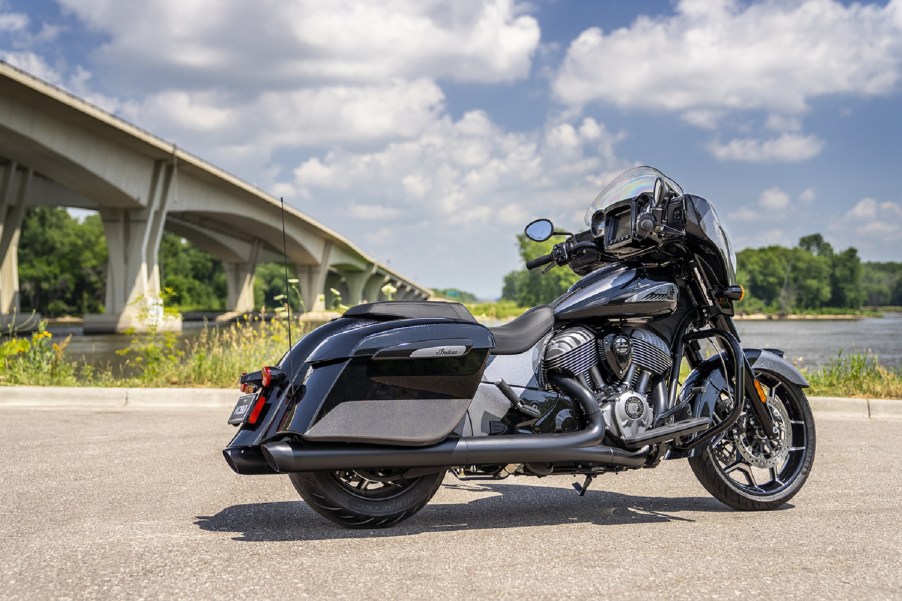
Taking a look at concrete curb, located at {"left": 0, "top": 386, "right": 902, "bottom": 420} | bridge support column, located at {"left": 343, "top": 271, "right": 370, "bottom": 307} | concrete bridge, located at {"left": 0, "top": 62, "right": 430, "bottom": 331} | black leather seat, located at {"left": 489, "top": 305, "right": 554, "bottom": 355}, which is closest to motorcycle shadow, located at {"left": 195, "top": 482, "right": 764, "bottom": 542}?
black leather seat, located at {"left": 489, "top": 305, "right": 554, "bottom": 355}

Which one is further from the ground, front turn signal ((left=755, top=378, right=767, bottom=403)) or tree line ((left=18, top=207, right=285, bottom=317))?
tree line ((left=18, top=207, right=285, bottom=317))

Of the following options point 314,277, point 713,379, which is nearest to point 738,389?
point 713,379

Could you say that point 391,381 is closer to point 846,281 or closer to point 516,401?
point 516,401

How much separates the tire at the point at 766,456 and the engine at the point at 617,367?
0.58 meters

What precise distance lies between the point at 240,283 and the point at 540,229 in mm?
77879

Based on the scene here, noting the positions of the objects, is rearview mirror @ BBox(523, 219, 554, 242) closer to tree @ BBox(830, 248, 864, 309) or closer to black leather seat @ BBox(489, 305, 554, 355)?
black leather seat @ BBox(489, 305, 554, 355)

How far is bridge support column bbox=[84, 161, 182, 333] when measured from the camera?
141 ft

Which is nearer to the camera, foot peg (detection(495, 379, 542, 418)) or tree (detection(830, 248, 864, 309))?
foot peg (detection(495, 379, 542, 418))

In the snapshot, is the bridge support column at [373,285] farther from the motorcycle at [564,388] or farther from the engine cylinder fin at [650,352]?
the engine cylinder fin at [650,352]

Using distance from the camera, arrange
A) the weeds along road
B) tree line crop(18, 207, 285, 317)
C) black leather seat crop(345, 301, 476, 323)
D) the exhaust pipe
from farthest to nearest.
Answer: tree line crop(18, 207, 285, 317) → black leather seat crop(345, 301, 476, 323) → the exhaust pipe → the weeds along road

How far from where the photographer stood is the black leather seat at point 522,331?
4156mm

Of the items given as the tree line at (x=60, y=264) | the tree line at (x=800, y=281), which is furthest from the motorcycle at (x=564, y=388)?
the tree line at (x=800, y=281)

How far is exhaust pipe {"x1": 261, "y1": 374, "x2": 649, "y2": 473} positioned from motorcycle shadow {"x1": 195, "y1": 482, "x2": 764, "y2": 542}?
1.37ft

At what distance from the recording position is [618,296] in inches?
172
